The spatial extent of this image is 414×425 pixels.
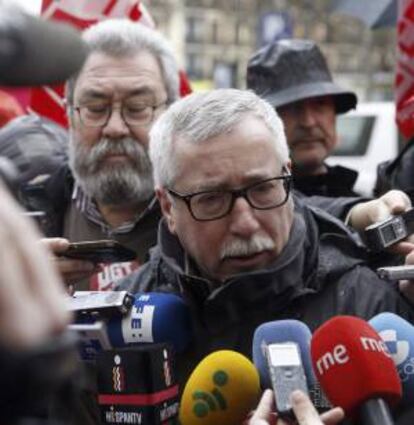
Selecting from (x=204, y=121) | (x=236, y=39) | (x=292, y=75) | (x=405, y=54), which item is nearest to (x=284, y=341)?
(x=204, y=121)

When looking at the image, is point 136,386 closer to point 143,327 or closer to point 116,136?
point 143,327

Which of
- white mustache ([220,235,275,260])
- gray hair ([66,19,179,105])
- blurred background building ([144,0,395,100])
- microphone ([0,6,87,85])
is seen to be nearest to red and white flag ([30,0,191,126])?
gray hair ([66,19,179,105])

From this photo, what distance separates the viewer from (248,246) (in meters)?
2.07

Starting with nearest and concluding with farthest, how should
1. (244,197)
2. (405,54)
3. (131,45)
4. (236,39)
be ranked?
(244,197), (131,45), (405,54), (236,39)

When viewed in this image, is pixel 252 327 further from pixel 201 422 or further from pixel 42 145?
pixel 42 145

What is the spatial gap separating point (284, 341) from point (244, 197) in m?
0.37

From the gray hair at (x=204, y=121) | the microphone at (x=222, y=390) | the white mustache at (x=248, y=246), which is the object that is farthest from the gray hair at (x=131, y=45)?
the microphone at (x=222, y=390)

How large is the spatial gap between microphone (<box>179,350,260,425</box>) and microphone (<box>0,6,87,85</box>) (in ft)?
2.63

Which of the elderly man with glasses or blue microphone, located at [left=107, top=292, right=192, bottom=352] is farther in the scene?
the elderly man with glasses

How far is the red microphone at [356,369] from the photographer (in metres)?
1.56

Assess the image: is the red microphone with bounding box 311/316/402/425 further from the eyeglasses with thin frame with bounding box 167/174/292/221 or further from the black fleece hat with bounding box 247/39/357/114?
the black fleece hat with bounding box 247/39/357/114

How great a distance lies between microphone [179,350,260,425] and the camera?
1739 mm

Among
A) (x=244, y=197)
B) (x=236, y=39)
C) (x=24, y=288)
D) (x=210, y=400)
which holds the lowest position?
(x=236, y=39)

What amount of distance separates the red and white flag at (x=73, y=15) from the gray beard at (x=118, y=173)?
1154 mm
